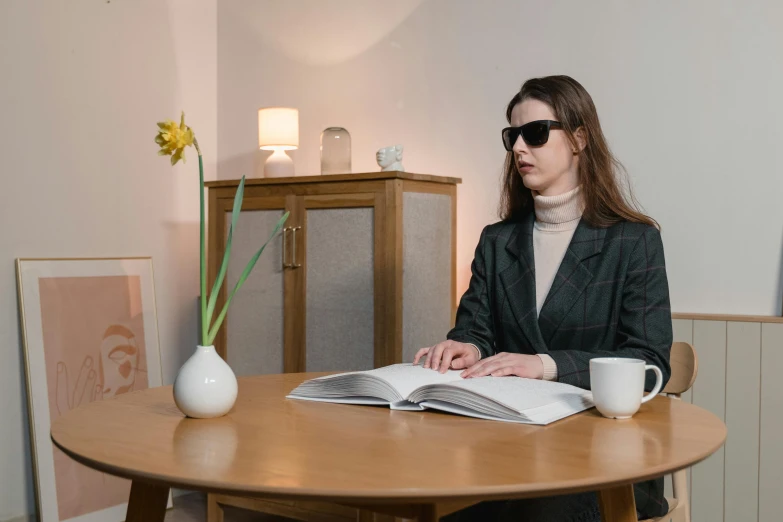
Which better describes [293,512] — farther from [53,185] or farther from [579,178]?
[579,178]

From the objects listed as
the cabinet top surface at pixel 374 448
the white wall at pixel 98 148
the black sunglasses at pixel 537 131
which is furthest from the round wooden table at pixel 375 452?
the white wall at pixel 98 148

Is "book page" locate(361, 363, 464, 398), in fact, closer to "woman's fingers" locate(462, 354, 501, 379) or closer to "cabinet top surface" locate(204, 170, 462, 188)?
"woman's fingers" locate(462, 354, 501, 379)

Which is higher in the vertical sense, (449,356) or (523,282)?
(523,282)

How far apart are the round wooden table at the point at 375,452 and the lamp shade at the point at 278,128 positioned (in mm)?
2315

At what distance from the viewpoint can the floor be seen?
12.3 feet

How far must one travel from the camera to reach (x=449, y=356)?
1.89 metres

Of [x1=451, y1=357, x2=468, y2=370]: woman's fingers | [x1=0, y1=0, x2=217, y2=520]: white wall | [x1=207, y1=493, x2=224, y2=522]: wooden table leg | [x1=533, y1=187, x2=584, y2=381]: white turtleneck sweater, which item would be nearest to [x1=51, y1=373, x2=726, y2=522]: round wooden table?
[x1=451, y1=357, x2=468, y2=370]: woman's fingers

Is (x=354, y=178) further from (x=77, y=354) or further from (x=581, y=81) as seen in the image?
(x=77, y=354)

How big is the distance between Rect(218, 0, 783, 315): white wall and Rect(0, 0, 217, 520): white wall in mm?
322

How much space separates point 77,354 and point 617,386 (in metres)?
2.69

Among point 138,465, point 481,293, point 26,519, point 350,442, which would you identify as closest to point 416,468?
point 350,442

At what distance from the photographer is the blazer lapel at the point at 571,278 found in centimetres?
214

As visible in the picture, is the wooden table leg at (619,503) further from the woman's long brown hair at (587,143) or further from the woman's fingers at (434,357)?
the woman's long brown hair at (587,143)

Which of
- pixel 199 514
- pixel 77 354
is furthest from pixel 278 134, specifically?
pixel 199 514
